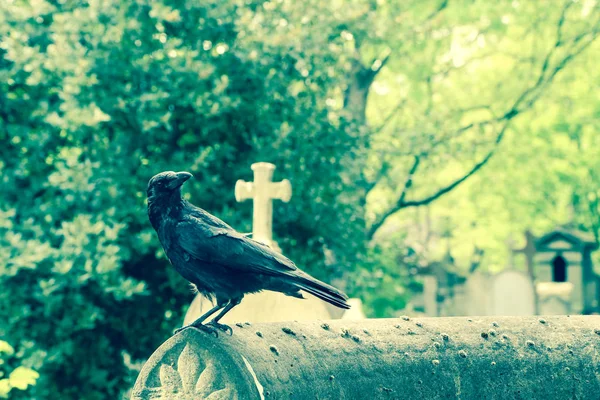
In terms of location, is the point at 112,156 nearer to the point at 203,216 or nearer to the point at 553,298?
the point at 203,216

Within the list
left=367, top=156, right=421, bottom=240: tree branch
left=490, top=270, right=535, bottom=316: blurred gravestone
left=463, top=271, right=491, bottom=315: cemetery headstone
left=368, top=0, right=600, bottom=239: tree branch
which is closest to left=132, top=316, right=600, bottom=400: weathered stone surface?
left=367, top=156, right=421, bottom=240: tree branch

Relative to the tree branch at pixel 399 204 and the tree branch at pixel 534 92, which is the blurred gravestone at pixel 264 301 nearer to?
the tree branch at pixel 399 204

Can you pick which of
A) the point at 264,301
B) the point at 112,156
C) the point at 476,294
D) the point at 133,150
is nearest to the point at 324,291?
the point at 264,301

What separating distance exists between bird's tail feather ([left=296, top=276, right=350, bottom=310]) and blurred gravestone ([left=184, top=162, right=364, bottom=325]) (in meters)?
3.22

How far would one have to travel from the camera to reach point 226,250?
384cm

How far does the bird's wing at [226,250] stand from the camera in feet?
12.5

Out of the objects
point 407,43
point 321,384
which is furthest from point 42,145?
point 407,43

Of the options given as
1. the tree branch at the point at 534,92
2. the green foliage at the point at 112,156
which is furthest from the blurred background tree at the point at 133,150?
the tree branch at the point at 534,92

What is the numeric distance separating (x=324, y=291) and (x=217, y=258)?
1.47 ft

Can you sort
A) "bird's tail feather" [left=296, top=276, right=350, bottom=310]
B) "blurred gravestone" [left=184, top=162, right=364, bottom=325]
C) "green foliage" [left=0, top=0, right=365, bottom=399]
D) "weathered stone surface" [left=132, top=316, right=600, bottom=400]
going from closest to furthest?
1. "weathered stone surface" [left=132, top=316, right=600, bottom=400]
2. "bird's tail feather" [left=296, top=276, right=350, bottom=310]
3. "blurred gravestone" [left=184, top=162, right=364, bottom=325]
4. "green foliage" [left=0, top=0, right=365, bottom=399]

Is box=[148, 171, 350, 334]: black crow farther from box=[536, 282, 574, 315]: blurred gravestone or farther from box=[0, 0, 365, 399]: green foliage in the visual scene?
box=[536, 282, 574, 315]: blurred gravestone

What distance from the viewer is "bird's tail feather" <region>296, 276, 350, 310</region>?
3.74m

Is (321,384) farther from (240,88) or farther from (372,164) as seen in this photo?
(372,164)

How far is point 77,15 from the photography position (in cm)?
917
